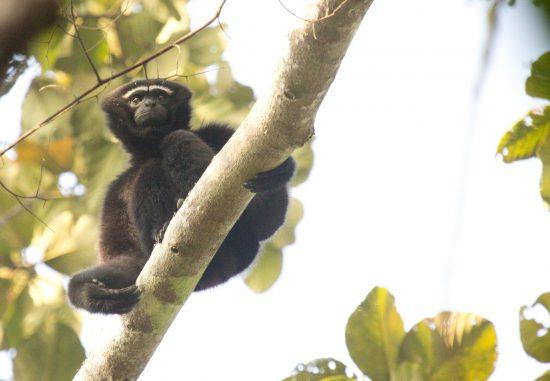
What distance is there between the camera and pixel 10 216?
6.84 metres

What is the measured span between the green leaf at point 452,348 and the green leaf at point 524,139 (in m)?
0.78

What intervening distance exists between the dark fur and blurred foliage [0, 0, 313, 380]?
0.34 m

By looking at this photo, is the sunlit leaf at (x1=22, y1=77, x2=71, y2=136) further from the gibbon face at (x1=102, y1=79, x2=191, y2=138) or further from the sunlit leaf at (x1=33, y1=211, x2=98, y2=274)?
the sunlit leaf at (x1=33, y1=211, x2=98, y2=274)

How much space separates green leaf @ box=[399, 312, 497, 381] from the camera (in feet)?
9.81

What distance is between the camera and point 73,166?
7531 mm

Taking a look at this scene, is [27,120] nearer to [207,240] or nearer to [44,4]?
[207,240]

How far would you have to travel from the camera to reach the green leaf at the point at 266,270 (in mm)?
7523

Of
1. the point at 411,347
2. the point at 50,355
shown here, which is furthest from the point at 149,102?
the point at 411,347

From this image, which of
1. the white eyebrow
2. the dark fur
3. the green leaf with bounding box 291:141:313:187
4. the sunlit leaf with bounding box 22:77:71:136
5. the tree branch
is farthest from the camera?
the green leaf with bounding box 291:141:313:187

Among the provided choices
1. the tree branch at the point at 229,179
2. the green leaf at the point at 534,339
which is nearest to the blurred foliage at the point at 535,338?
the green leaf at the point at 534,339

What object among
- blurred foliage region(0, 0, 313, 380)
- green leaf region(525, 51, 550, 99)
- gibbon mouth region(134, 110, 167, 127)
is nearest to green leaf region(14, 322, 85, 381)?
blurred foliage region(0, 0, 313, 380)

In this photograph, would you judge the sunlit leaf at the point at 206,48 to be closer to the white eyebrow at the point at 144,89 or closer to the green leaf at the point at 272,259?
the white eyebrow at the point at 144,89

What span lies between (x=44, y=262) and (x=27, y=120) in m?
1.42

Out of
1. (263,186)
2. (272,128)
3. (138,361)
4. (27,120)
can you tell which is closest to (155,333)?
(138,361)
